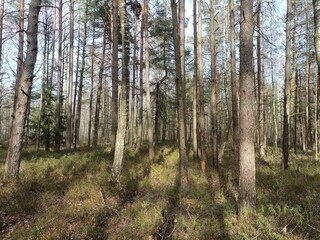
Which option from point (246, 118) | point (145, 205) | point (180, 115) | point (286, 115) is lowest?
point (145, 205)

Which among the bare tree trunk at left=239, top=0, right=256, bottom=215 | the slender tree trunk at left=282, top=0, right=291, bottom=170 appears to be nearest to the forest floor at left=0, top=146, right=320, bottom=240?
the bare tree trunk at left=239, top=0, right=256, bottom=215

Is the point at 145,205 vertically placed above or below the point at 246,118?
below

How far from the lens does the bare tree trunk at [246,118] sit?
18.0 ft

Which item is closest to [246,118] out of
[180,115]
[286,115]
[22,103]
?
[180,115]

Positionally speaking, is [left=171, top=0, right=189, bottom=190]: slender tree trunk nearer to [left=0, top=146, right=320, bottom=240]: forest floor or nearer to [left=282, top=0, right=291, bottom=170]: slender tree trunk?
[left=0, top=146, right=320, bottom=240]: forest floor

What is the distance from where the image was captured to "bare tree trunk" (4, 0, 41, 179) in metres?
7.40

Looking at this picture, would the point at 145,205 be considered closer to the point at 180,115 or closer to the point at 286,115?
the point at 180,115

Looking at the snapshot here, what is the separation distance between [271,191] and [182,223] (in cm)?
412

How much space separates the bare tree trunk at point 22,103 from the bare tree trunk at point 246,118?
6129mm

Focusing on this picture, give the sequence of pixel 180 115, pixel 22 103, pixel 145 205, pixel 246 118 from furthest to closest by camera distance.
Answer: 1. pixel 180 115
2. pixel 22 103
3. pixel 145 205
4. pixel 246 118

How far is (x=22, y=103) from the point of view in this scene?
761cm

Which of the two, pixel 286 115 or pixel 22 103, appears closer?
pixel 22 103

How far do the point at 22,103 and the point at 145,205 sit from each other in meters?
4.78

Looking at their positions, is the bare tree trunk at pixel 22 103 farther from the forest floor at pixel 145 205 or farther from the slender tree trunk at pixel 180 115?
the slender tree trunk at pixel 180 115
